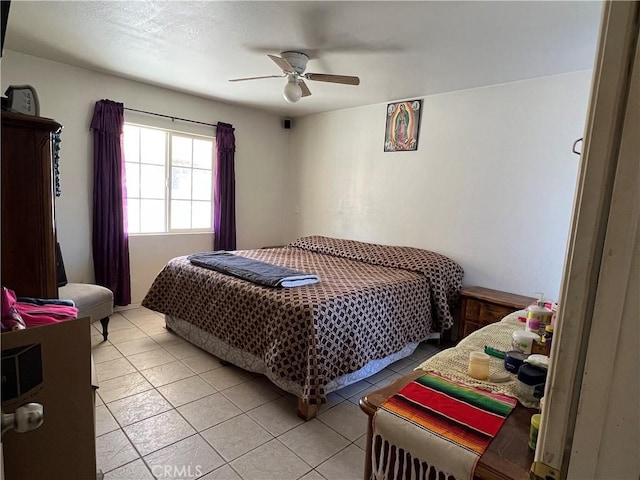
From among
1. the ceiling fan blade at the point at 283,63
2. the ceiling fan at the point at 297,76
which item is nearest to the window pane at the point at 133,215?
the ceiling fan at the point at 297,76

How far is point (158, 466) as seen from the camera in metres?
1.67

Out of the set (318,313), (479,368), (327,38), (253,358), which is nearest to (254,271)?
(253,358)

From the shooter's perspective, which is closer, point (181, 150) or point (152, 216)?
point (152, 216)

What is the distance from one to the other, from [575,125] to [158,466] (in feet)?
11.8

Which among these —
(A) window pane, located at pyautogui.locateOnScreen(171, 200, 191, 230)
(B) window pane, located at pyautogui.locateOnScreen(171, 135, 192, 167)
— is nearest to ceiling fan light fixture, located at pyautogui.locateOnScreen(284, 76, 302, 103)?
(B) window pane, located at pyautogui.locateOnScreen(171, 135, 192, 167)

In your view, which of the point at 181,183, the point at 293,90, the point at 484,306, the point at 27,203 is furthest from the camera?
the point at 181,183

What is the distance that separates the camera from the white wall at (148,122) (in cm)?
319

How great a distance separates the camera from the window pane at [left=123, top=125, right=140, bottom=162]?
3.71 m

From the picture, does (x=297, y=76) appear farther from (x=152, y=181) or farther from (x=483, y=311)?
(x=483, y=311)

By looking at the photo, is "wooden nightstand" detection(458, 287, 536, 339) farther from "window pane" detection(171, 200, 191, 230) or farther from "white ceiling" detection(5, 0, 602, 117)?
"window pane" detection(171, 200, 191, 230)

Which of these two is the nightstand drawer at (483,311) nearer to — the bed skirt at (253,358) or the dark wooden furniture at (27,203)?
the bed skirt at (253,358)

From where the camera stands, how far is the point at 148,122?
378 centimetres

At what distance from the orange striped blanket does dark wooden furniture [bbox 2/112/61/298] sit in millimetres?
1489

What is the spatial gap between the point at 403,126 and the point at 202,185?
253 centimetres
